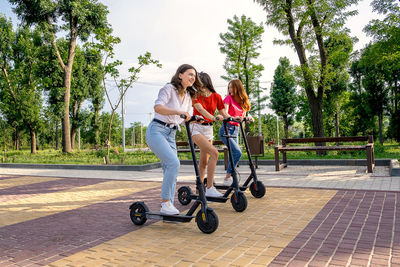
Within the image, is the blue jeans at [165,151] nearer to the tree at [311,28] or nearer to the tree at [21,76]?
Result: the tree at [311,28]

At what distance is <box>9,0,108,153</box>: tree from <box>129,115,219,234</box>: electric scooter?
1864 cm

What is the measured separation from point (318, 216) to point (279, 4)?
1156cm

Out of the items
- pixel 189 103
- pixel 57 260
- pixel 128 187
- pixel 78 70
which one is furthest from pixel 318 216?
pixel 78 70

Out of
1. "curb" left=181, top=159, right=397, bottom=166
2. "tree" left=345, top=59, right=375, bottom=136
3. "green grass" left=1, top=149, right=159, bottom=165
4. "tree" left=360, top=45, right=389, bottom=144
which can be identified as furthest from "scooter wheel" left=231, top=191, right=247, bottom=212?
"tree" left=360, top=45, right=389, bottom=144

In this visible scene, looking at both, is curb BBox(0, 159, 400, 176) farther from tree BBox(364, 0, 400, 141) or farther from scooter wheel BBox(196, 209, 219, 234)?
scooter wheel BBox(196, 209, 219, 234)

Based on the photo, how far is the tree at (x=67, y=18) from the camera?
2200 cm

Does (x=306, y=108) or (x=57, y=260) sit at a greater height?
(x=306, y=108)

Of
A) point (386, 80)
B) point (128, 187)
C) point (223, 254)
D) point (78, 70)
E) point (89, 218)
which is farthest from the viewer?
point (78, 70)

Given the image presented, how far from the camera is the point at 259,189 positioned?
18.5 feet

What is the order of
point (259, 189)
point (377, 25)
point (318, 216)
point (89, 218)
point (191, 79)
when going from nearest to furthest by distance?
point (191, 79), point (318, 216), point (89, 218), point (259, 189), point (377, 25)

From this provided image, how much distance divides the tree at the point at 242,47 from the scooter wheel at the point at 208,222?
21.2 m

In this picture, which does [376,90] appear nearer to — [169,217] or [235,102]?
[235,102]

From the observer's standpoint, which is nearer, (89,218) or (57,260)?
(57,260)

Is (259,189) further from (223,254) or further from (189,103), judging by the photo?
(223,254)
